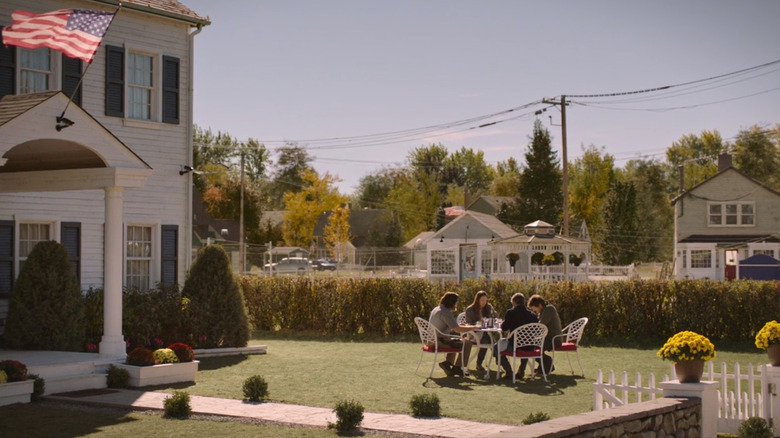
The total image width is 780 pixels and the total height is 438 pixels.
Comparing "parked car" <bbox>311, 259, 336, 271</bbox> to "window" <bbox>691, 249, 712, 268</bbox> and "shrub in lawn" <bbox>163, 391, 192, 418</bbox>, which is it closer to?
"window" <bbox>691, 249, 712, 268</bbox>

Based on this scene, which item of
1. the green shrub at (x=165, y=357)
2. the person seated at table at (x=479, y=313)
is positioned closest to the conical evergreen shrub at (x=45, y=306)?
the green shrub at (x=165, y=357)

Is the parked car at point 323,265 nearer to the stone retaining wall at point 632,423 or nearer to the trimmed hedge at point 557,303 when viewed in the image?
the trimmed hedge at point 557,303

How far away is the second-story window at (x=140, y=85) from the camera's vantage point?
2058 centimetres

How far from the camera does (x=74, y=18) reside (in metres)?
15.4

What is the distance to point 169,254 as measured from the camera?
70.5 feet

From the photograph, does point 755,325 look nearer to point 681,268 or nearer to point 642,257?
point 681,268

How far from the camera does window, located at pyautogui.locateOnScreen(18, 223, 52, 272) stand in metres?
18.7

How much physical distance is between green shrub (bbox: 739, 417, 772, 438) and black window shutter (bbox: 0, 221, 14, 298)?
1393 cm

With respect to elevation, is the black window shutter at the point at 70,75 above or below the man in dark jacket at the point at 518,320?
above

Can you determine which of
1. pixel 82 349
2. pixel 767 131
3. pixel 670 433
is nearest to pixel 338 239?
pixel 767 131

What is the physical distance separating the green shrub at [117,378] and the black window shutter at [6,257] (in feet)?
14.4

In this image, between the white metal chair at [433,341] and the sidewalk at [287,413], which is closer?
the sidewalk at [287,413]

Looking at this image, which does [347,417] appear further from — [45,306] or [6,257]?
[6,257]

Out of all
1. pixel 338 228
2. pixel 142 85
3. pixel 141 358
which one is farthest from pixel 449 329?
pixel 338 228
